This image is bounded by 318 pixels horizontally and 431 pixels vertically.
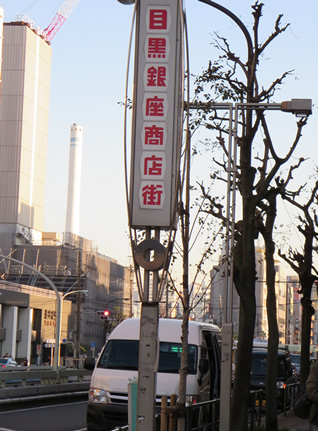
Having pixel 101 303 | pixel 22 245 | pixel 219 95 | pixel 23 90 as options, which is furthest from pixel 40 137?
pixel 219 95

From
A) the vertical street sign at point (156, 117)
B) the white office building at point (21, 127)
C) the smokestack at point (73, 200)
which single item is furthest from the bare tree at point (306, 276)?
the smokestack at point (73, 200)

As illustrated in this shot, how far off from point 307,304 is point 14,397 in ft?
33.7

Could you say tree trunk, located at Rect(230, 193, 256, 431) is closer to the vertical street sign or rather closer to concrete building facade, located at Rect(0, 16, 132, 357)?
the vertical street sign

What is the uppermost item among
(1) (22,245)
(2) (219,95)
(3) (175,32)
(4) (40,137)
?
(4) (40,137)

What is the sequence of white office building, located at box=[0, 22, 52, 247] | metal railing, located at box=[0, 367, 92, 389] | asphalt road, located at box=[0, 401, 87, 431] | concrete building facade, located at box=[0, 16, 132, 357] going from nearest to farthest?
asphalt road, located at box=[0, 401, 87, 431] → metal railing, located at box=[0, 367, 92, 389] → concrete building facade, located at box=[0, 16, 132, 357] → white office building, located at box=[0, 22, 52, 247]

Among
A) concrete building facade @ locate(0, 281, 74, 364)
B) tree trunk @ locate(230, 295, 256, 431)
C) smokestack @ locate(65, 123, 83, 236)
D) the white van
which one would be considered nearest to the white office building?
concrete building facade @ locate(0, 281, 74, 364)

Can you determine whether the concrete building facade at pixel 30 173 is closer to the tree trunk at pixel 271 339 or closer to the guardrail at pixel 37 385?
the guardrail at pixel 37 385

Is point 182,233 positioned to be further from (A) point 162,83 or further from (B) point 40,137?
(B) point 40,137

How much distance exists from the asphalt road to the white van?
2.70 metres

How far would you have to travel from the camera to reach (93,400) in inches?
694

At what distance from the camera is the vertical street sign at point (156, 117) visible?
37.9 feet

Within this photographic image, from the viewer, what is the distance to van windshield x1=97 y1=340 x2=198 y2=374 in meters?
18.3

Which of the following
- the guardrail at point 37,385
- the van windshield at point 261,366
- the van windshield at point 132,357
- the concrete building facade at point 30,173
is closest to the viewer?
the van windshield at point 132,357

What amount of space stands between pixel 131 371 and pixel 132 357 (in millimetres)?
662
